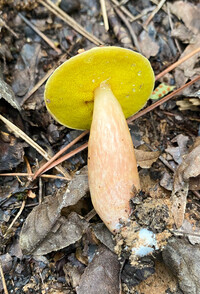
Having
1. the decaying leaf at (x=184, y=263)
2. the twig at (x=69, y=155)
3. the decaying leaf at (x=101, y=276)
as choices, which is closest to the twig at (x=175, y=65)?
the twig at (x=69, y=155)

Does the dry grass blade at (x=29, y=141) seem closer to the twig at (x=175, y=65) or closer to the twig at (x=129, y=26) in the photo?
the twig at (x=175, y=65)

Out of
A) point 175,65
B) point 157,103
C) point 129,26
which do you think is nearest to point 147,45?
point 129,26

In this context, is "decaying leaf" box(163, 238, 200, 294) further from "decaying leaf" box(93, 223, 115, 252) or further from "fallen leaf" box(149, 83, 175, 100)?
"fallen leaf" box(149, 83, 175, 100)

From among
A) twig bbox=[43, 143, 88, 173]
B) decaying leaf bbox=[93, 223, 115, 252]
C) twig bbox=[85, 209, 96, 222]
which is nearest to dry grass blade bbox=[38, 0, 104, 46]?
twig bbox=[43, 143, 88, 173]

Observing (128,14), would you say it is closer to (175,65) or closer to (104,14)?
(104,14)

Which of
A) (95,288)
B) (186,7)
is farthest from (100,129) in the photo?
(186,7)

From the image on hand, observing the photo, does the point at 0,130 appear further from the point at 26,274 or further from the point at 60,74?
the point at 26,274

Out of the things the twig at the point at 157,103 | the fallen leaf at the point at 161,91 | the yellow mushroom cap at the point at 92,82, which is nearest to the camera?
the yellow mushroom cap at the point at 92,82
